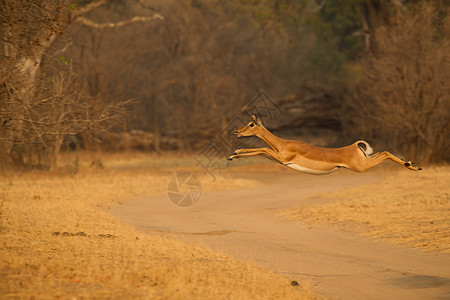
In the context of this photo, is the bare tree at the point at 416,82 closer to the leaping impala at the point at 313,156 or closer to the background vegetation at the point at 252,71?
the background vegetation at the point at 252,71

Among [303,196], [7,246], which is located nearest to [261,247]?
[7,246]

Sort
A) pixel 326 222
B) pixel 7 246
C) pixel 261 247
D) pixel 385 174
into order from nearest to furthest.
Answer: pixel 7 246 < pixel 261 247 < pixel 326 222 < pixel 385 174

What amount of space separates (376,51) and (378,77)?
112 inches

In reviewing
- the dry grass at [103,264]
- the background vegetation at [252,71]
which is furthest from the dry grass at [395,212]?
the background vegetation at [252,71]

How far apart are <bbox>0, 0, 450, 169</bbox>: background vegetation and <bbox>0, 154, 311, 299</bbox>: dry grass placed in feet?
8.49

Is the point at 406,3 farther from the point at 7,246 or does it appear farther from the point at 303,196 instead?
the point at 7,246

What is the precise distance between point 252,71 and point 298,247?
3991 centimetres

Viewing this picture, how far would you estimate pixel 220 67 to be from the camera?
50.8 meters
